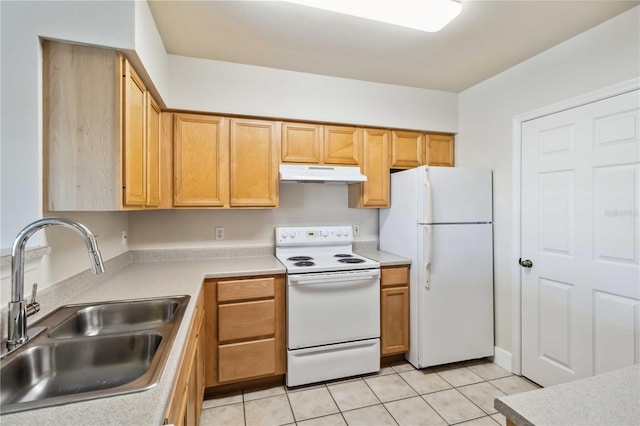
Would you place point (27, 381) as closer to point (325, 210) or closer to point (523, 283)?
point (325, 210)

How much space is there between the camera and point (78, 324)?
1365 mm

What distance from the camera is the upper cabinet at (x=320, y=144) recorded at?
2.60 meters

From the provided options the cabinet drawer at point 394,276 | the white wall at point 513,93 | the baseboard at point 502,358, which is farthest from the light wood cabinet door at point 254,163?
the baseboard at point 502,358

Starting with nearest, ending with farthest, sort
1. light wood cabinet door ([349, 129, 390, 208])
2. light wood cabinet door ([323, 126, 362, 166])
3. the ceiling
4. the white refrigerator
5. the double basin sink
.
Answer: the double basin sink < the ceiling < the white refrigerator < light wood cabinet door ([323, 126, 362, 166]) < light wood cabinet door ([349, 129, 390, 208])

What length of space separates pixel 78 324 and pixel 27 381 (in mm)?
410

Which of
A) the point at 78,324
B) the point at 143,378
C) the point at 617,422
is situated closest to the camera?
the point at 617,422

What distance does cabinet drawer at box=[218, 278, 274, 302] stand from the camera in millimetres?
2125

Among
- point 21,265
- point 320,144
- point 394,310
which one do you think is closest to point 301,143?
point 320,144

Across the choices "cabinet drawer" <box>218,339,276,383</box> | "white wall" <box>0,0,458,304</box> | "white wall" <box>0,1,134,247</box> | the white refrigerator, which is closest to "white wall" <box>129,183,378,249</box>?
"white wall" <box>0,0,458,304</box>

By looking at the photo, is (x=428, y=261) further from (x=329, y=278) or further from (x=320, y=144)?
(x=320, y=144)

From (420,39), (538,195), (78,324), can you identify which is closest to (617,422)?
(78,324)

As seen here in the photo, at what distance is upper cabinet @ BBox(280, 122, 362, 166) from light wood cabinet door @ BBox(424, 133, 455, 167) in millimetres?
725

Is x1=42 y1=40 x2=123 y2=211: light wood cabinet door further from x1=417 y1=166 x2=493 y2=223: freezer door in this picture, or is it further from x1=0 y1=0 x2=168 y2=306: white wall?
x1=417 y1=166 x2=493 y2=223: freezer door

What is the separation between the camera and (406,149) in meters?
2.94
